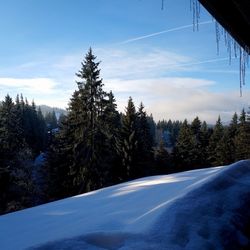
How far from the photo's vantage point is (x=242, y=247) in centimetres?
428

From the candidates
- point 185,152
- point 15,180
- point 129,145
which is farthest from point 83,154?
point 185,152

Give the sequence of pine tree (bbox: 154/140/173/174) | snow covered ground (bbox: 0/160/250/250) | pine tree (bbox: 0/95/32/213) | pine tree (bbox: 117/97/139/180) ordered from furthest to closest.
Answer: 1. pine tree (bbox: 154/140/173/174)
2. pine tree (bbox: 117/97/139/180)
3. pine tree (bbox: 0/95/32/213)
4. snow covered ground (bbox: 0/160/250/250)

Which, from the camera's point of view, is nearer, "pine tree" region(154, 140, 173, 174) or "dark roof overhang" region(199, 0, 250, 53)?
"dark roof overhang" region(199, 0, 250, 53)

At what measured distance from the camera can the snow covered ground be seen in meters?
3.89

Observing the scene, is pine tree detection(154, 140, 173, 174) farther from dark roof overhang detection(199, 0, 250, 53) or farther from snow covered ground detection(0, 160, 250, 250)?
dark roof overhang detection(199, 0, 250, 53)

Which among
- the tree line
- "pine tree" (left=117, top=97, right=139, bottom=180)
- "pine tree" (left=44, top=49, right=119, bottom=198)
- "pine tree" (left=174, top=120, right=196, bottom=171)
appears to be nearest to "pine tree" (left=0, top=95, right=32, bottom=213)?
the tree line

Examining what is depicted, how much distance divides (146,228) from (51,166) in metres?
32.9

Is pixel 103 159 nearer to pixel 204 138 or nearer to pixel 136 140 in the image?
pixel 136 140

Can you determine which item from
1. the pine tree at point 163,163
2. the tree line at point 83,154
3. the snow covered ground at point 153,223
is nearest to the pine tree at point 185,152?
the pine tree at point 163,163

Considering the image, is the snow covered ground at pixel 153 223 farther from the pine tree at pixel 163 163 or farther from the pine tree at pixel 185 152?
the pine tree at pixel 185 152

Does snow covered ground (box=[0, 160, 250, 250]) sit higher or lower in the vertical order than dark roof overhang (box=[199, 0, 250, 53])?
lower

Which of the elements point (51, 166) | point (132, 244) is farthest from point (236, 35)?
point (51, 166)

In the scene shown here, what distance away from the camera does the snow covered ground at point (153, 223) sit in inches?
153

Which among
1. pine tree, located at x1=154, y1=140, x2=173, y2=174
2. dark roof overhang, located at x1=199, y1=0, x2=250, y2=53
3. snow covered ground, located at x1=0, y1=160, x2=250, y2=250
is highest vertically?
dark roof overhang, located at x1=199, y1=0, x2=250, y2=53
